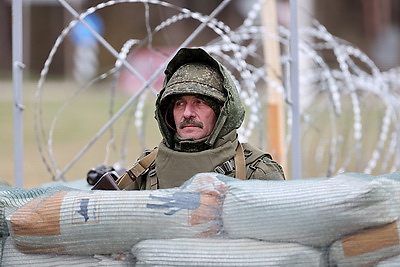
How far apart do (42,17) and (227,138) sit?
105 feet

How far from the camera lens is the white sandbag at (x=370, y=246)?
8.65 feet

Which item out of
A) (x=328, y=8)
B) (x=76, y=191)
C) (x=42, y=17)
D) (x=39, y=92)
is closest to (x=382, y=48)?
(x=328, y=8)

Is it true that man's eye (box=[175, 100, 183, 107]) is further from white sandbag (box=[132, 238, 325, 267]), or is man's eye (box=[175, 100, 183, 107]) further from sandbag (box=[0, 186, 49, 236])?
white sandbag (box=[132, 238, 325, 267])

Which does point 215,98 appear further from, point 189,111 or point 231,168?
point 231,168

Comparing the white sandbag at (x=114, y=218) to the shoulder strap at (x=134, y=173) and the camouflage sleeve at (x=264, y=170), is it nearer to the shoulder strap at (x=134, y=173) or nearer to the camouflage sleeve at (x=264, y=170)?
the camouflage sleeve at (x=264, y=170)

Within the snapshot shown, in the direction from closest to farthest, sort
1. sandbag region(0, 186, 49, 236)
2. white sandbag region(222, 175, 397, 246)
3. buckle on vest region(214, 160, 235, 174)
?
white sandbag region(222, 175, 397, 246) → sandbag region(0, 186, 49, 236) → buckle on vest region(214, 160, 235, 174)

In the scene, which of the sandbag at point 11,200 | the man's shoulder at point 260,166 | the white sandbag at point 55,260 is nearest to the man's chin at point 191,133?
the man's shoulder at point 260,166

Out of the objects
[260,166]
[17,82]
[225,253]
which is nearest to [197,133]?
[260,166]

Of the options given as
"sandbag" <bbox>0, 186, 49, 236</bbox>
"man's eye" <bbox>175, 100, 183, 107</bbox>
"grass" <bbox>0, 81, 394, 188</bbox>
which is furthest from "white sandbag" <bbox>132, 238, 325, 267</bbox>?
"grass" <bbox>0, 81, 394, 188</bbox>

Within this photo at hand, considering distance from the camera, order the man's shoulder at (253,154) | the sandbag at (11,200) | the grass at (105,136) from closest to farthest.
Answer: the sandbag at (11,200) < the man's shoulder at (253,154) < the grass at (105,136)

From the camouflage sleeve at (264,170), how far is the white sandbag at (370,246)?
3.44 ft

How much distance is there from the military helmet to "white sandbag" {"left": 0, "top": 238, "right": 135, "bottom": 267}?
3.74 feet

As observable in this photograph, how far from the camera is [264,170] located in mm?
3721

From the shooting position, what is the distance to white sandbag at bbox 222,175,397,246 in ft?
8.62
